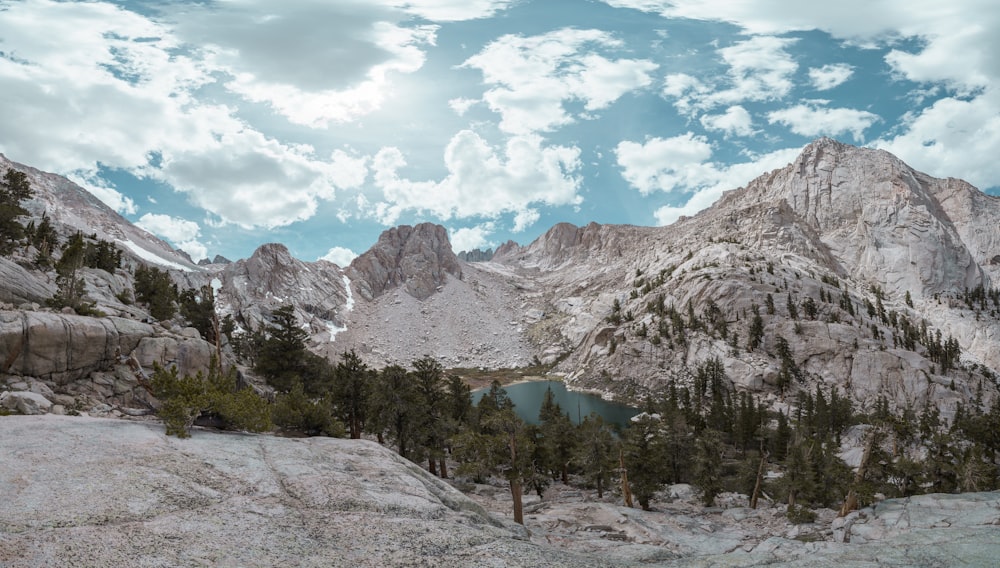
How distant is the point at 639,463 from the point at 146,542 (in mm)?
36106

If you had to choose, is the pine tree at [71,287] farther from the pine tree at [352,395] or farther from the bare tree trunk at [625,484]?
the bare tree trunk at [625,484]

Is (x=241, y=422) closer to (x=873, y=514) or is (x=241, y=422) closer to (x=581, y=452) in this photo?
(x=581, y=452)

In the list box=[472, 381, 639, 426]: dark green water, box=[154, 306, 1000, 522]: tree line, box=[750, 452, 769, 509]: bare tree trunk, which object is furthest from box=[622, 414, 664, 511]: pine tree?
box=[472, 381, 639, 426]: dark green water

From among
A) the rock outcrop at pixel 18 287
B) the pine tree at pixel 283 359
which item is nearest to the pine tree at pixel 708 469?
the pine tree at pixel 283 359

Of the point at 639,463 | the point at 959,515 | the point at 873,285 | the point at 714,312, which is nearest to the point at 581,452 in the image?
the point at 639,463

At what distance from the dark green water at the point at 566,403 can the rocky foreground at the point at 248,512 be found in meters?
78.3

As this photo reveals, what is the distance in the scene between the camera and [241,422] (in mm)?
20203

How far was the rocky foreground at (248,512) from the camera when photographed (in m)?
10.0

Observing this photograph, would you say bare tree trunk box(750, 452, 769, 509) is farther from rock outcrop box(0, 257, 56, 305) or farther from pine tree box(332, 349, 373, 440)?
rock outcrop box(0, 257, 56, 305)

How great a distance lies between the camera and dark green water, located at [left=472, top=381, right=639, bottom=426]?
10156cm

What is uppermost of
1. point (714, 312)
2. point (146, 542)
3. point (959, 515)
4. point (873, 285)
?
point (873, 285)

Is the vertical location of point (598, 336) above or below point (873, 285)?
below

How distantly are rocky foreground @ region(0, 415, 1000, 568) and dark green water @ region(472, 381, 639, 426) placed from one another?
257 feet

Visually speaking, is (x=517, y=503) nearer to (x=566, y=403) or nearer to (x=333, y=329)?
(x=566, y=403)
